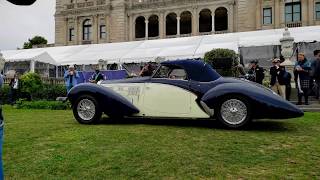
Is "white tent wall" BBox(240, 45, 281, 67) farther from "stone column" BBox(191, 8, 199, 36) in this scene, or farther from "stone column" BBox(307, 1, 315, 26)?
"stone column" BBox(191, 8, 199, 36)

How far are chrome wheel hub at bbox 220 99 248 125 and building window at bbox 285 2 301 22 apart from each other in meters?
35.8

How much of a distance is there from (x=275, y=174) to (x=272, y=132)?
8.45 ft

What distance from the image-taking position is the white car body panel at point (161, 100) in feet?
26.5

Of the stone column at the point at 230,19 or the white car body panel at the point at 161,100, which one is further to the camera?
the stone column at the point at 230,19

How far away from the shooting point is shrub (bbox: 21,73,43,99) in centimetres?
1830

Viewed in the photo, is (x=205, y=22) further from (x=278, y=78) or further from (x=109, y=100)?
(x=109, y=100)

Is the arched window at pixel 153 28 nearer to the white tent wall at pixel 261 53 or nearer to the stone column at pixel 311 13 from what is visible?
the stone column at pixel 311 13

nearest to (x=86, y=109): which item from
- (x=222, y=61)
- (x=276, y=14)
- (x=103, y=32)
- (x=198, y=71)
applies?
(x=198, y=71)

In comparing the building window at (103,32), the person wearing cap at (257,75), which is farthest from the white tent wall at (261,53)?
the building window at (103,32)

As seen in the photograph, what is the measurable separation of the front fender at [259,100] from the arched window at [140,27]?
42.3 meters

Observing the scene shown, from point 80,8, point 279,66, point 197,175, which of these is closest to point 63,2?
point 80,8

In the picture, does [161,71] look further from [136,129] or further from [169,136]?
[169,136]

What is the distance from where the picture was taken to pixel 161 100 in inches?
328

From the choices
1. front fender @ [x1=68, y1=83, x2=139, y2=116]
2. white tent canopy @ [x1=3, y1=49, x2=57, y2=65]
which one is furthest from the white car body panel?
white tent canopy @ [x1=3, y1=49, x2=57, y2=65]
